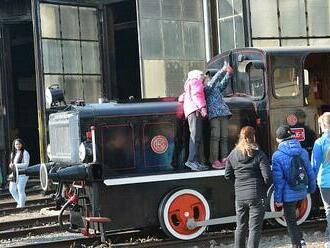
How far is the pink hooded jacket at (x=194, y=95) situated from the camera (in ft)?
27.6

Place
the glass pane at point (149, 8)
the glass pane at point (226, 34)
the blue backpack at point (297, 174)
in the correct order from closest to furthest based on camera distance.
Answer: the blue backpack at point (297, 174) < the glass pane at point (226, 34) < the glass pane at point (149, 8)

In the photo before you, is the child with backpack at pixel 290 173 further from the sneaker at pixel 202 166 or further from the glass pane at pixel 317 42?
the glass pane at pixel 317 42

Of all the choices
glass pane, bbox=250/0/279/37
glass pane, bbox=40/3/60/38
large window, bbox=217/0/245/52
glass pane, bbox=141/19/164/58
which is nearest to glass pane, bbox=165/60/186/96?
glass pane, bbox=141/19/164/58

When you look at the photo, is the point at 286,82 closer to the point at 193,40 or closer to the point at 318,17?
the point at 318,17

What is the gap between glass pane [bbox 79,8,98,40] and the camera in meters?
18.9

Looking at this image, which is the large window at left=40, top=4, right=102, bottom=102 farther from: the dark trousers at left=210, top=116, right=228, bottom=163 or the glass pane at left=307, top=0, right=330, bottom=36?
the dark trousers at left=210, top=116, right=228, bottom=163

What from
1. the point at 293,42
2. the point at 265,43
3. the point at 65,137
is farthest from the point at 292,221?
the point at 293,42

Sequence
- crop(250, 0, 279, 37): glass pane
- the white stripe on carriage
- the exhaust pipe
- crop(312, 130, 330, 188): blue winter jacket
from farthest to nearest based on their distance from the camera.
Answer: crop(250, 0, 279, 37): glass pane, the white stripe on carriage, the exhaust pipe, crop(312, 130, 330, 188): blue winter jacket

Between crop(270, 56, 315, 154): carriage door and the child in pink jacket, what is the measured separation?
1.10m

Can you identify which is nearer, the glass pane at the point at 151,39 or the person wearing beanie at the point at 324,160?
the person wearing beanie at the point at 324,160

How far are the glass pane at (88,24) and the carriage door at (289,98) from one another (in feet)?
35.9

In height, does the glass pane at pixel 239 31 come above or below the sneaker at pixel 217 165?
above

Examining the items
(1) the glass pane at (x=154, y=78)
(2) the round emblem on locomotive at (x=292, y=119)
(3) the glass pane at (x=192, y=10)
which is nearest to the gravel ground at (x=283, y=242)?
(2) the round emblem on locomotive at (x=292, y=119)

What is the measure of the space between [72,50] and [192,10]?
380 cm
